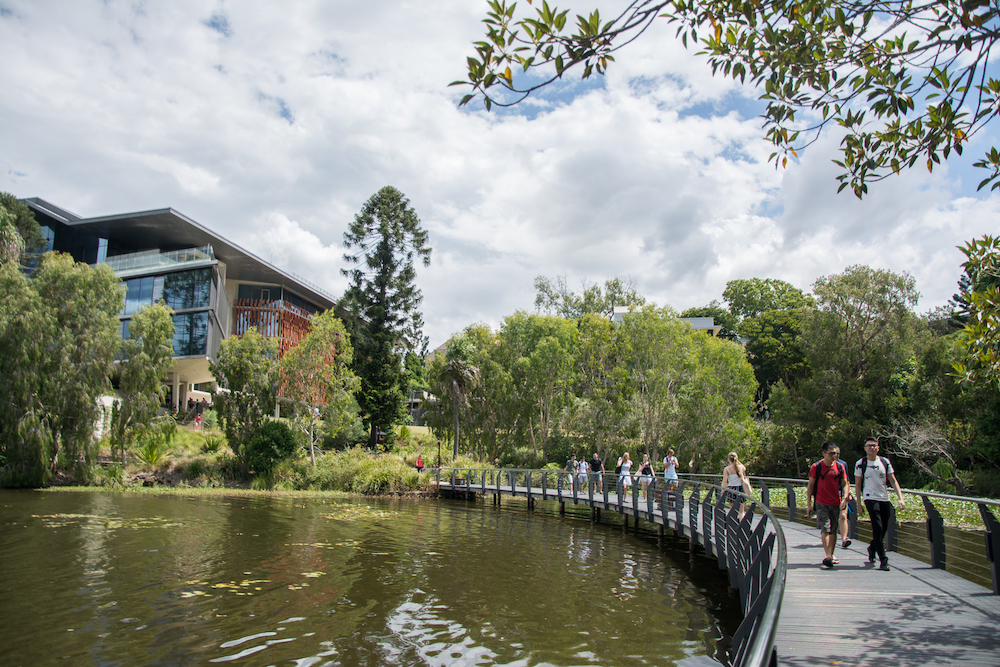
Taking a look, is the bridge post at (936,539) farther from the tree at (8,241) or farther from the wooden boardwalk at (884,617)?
the tree at (8,241)

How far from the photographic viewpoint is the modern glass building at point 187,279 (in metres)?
42.0

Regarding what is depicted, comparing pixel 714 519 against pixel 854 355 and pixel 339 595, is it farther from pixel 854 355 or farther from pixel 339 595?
pixel 854 355

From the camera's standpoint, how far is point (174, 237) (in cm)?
5016

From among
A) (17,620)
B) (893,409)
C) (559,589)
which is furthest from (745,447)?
(17,620)

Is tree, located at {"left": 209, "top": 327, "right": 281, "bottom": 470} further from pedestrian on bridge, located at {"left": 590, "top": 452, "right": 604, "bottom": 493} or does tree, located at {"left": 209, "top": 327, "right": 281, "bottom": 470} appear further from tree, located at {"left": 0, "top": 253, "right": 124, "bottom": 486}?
pedestrian on bridge, located at {"left": 590, "top": 452, "right": 604, "bottom": 493}

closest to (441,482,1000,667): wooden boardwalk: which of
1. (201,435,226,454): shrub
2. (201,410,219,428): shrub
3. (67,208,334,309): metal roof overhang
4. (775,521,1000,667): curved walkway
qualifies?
(775,521,1000,667): curved walkway

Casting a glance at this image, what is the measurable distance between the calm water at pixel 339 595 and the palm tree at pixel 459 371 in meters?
18.1

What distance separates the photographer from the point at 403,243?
42.8m

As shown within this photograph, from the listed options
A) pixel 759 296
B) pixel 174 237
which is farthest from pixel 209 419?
pixel 759 296

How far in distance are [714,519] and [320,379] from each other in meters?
25.1

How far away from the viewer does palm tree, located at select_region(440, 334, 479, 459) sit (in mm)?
37188

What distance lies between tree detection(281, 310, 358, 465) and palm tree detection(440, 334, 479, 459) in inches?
212

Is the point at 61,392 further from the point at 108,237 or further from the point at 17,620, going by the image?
the point at 108,237

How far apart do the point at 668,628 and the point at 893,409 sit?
29964mm
